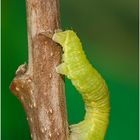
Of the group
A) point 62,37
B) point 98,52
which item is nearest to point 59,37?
point 62,37

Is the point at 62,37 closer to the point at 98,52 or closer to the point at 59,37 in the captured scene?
the point at 59,37

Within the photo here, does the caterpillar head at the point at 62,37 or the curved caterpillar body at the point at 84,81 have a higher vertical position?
the caterpillar head at the point at 62,37

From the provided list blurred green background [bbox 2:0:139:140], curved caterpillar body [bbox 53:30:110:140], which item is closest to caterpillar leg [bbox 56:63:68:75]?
curved caterpillar body [bbox 53:30:110:140]

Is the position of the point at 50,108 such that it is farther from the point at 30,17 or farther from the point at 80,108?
the point at 80,108

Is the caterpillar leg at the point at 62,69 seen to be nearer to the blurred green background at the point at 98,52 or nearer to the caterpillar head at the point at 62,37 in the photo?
the caterpillar head at the point at 62,37

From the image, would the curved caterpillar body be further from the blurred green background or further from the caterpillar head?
the blurred green background

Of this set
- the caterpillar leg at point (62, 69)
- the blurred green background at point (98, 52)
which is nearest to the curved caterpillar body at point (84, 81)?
the caterpillar leg at point (62, 69)

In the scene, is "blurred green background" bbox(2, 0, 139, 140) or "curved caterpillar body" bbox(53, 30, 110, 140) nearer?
"curved caterpillar body" bbox(53, 30, 110, 140)
